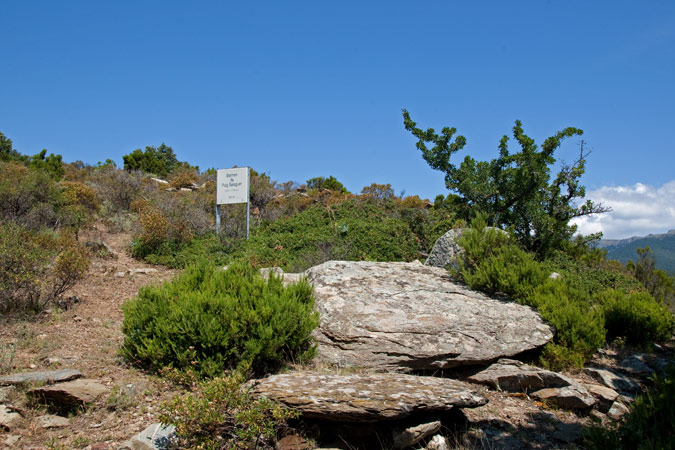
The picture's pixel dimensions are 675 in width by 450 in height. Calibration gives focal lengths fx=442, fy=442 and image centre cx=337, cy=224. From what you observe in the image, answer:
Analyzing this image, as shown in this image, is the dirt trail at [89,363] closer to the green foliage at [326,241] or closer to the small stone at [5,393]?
the small stone at [5,393]

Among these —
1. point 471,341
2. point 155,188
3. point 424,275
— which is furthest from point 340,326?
point 155,188

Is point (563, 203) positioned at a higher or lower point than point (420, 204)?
lower

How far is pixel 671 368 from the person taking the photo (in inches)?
127

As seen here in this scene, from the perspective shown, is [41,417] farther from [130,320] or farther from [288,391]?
[288,391]

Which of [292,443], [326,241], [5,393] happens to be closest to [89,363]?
[5,393]

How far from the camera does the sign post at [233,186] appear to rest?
13.7 m

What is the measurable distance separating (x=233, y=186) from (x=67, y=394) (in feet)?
33.0

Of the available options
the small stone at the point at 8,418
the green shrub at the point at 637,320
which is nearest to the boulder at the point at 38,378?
the small stone at the point at 8,418

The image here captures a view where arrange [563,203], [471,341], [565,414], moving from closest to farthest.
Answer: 1. [565,414]
2. [471,341]
3. [563,203]

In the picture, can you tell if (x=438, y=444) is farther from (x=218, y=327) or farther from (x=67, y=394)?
(x=67, y=394)

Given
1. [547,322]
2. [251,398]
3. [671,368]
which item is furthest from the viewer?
[547,322]

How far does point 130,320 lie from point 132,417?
145cm

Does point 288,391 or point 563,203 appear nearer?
point 288,391

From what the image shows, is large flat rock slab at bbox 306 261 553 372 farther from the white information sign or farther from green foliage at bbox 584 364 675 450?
the white information sign
